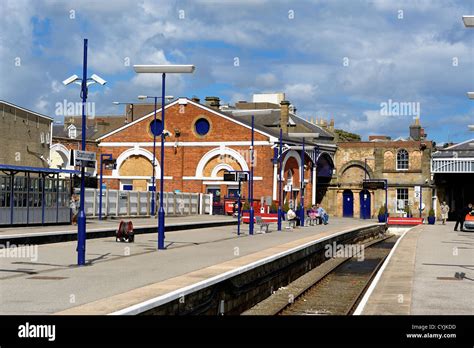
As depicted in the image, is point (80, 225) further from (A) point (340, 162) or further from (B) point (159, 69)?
(A) point (340, 162)

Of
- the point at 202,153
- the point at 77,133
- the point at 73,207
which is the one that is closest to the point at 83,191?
the point at 73,207

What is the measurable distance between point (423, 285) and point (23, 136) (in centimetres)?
3252

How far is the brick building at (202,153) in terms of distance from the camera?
216ft

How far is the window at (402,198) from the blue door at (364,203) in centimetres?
277

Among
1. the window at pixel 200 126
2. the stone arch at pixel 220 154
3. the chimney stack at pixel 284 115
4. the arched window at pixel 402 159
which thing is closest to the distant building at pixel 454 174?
the arched window at pixel 402 159

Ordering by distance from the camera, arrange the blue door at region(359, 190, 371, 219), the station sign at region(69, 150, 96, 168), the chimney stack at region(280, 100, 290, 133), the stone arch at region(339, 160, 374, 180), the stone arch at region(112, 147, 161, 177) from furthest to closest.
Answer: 1. the chimney stack at region(280, 100, 290, 133)
2. the stone arch at region(339, 160, 374, 180)
3. the blue door at region(359, 190, 371, 219)
4. the stone arch at region(112, 147, 161, 177)
5. the station sign at region(69, 150, 96, 168)

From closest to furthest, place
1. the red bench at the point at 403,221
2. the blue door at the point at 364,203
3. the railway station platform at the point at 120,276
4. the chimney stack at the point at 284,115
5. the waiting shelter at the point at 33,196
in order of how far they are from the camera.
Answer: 1. the railway station platform at the point at 120,276
2. the waiting shelter at the point at 33,196
3. the red bench at the point at 403,221
4. the blue door at the point at 364,203
5. the chimney stack at the point at 284,115

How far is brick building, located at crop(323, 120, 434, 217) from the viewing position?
7244 cm

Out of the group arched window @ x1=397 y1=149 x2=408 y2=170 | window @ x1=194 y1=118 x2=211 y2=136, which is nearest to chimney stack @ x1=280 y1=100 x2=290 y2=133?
window @ x1=194 y1=118 x2=211 y2=136

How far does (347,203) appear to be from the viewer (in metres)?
75.7

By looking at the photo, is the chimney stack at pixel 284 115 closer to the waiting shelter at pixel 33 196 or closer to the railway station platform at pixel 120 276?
the waiting shelter at pixel 33 196

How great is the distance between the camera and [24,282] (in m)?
15.3

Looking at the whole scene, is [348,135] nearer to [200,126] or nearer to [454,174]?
Answer: [454,174]

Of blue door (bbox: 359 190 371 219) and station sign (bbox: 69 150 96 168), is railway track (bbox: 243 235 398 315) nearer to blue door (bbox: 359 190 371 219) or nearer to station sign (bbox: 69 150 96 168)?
station sign (bbox: 69 150 96 168)
